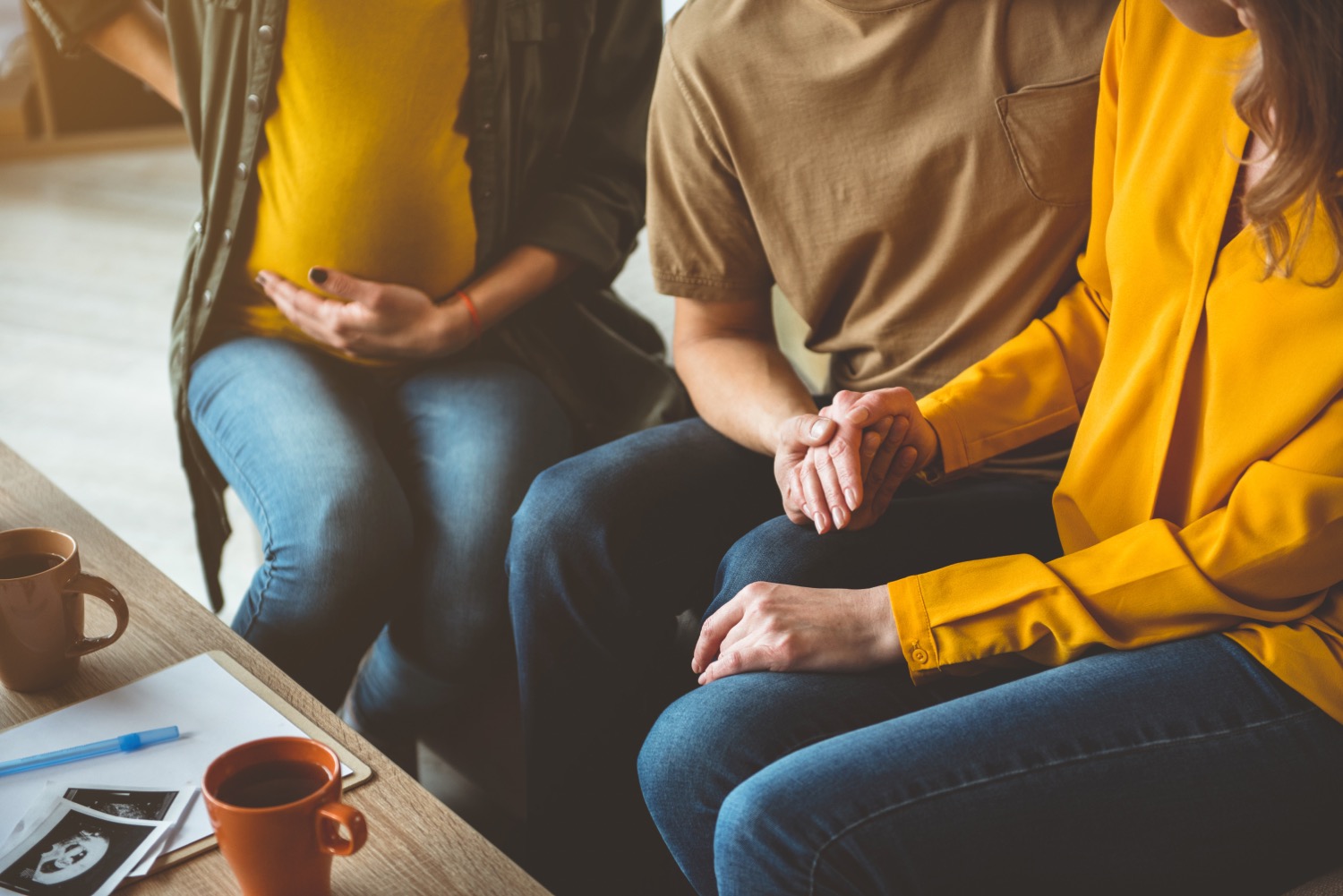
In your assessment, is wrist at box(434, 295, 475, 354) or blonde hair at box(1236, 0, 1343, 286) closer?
blonde hair at box(1236, 0, 1343, 286)

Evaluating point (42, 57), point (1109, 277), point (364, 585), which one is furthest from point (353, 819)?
point (42, 57)

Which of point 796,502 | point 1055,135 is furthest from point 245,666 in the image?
point 1055,135

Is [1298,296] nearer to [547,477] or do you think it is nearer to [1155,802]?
[1155,802]

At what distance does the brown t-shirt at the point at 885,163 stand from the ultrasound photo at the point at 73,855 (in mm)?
798

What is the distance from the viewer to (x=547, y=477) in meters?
1.24

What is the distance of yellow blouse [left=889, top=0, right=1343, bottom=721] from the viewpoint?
878 mm

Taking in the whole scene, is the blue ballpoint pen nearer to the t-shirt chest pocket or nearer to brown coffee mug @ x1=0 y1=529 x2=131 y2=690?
brown coffee mug @ x1=0 y1=529 x2=131 y2=690

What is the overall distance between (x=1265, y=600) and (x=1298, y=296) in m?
0.23

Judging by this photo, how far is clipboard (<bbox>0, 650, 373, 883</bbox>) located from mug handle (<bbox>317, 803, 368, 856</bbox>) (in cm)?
11

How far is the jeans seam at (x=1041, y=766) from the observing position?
2.70 ft

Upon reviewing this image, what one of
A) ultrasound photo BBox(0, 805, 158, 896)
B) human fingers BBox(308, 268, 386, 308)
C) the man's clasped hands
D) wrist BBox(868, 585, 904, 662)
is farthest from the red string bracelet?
ultrasound photo BBox(0, 805, 158, 896)

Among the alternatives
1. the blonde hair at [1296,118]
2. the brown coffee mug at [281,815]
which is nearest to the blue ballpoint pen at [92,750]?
the brown coffee mug at [281,815]

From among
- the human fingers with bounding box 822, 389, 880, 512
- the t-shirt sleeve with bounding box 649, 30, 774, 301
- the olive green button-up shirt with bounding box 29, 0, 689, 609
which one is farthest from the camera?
the olive green button-up shirt with bounding box 29, 0, 689, 609

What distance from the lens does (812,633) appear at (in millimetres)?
969
